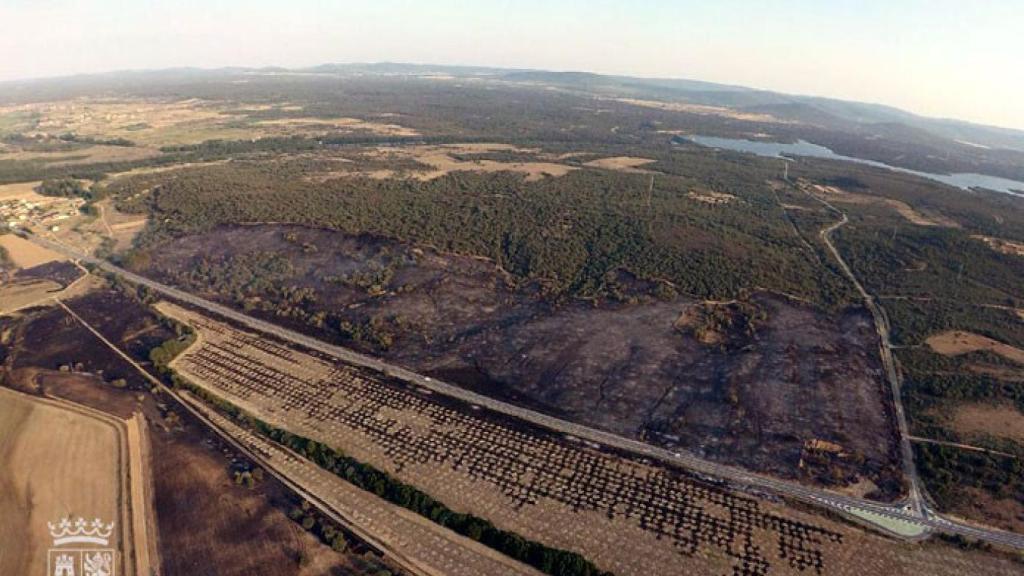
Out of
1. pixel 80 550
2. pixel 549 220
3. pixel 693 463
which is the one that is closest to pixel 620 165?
pixel 549 220

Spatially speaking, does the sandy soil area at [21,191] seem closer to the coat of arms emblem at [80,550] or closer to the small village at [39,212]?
the small village at [39,212]

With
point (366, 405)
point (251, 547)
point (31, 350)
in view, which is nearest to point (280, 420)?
point (366, 405)

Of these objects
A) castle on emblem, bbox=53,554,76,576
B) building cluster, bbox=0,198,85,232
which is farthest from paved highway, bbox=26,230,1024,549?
building cluster, bbox=0,198,85,232

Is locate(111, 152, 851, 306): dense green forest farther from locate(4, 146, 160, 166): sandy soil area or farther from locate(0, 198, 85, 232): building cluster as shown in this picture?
locate(4, 146, 160, 166): sandy soil area

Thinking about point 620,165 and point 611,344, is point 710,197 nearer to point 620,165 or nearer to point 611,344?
point 620,165

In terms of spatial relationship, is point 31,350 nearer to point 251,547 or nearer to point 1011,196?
point 251,547

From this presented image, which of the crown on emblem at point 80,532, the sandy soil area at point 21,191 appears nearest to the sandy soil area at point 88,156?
the sandy soil area at point 21,191
